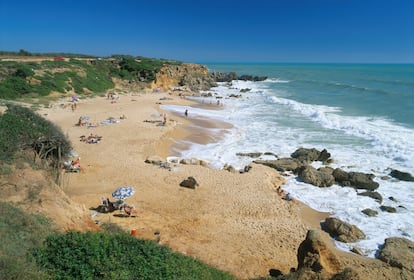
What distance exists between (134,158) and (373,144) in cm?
1736

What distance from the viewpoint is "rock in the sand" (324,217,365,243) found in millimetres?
11656

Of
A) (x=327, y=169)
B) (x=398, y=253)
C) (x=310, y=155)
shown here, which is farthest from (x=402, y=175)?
(x=398, y=253)

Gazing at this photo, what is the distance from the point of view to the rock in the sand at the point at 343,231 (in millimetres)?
11656

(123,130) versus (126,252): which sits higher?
(126,252)

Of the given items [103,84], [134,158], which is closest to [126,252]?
[134,158]

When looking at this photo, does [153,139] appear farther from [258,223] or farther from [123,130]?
[258,223]

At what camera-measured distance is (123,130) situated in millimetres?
24703

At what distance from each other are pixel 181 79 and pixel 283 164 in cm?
4683

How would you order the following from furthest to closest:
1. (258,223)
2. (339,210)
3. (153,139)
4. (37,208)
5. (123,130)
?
(123,130) < (153,139) < (339,210) < (258,223) < (37,208)

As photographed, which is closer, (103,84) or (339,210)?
(339,210)

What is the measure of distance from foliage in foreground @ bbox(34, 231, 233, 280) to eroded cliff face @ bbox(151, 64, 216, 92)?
49022 millimetres

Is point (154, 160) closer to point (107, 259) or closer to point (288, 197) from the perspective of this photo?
point (288, 197)

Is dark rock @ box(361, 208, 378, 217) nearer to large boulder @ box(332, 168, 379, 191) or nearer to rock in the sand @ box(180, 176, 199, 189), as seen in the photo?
large boulder @ box(332, 168, 379, 191)

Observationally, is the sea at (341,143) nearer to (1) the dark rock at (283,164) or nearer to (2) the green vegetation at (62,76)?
(1) the dark rock at (283,164)
